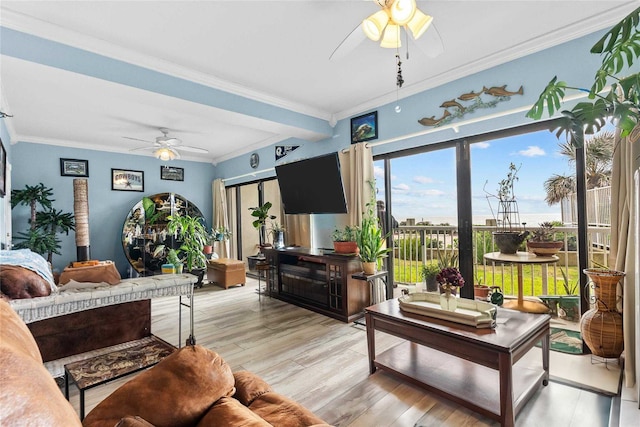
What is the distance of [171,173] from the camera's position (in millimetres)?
6547

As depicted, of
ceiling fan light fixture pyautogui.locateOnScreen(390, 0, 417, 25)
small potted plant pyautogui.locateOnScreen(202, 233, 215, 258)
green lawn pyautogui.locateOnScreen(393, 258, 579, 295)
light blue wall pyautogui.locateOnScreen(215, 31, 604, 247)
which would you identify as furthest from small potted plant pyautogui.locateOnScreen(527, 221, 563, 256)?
small potted plant pyautogui.locateOnScreen(202, 233, 215, 258)

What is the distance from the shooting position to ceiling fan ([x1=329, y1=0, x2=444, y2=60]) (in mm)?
1674

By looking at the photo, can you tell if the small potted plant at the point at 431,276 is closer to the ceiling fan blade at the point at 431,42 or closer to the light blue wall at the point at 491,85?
the light blue wall at the point at 491,85

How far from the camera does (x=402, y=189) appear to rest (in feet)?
12.7

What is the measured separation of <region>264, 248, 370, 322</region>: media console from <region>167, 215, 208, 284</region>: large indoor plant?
161 centimetres

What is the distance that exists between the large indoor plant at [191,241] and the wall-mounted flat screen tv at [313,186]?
2085 millimetres

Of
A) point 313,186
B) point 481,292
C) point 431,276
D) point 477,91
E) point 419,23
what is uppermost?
point 477,91

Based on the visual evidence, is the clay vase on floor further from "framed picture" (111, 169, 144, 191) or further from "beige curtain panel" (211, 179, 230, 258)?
"framed picture" (111, 169, 144, 191)

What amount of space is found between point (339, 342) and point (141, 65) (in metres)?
3.11

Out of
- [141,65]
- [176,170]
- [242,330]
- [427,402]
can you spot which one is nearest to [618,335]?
[427,402]

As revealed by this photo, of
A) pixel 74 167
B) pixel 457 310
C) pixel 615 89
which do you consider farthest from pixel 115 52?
pixel 74 167

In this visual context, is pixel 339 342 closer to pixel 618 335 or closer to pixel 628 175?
pixel 618 335

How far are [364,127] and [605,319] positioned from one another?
296cm

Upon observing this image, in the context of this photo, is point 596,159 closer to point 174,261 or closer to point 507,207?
point 507,207
